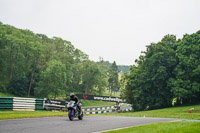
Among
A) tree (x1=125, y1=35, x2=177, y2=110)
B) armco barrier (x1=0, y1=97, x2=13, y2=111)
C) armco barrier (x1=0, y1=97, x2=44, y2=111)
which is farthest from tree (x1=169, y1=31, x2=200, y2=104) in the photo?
armco barrier (x1=0, y1=97, x2=13, y2=111)

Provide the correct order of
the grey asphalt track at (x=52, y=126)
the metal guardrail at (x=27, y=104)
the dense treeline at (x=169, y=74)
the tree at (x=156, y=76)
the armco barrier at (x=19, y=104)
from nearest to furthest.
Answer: the grey asphalt track at (x=52, y=126)
the armco barrier at (x=19, y=104)
the metal guardrail at (x=27, y=104)
the dense treeline at (x=169, y=74)
the tree at (x=156, y=76)

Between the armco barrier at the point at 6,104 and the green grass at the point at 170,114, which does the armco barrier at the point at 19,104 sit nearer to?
the armco barrier at the point at 6,104

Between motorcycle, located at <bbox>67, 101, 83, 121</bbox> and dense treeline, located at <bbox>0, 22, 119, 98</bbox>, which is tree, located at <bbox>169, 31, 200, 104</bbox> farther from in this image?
dense treeline, located at <bbox>0, 22, 119, 98</bbox>

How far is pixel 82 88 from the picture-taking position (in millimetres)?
93250

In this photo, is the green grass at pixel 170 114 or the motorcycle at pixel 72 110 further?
the green grass at pixel 170 114

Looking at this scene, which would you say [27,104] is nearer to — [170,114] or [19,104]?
[19,104]

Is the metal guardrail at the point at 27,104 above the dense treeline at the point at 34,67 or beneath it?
beneath

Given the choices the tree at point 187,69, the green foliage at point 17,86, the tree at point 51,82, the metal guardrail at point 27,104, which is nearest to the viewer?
the metal guardrail at point 27,104

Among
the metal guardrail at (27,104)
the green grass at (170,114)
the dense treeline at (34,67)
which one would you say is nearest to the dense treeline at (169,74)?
the green grass at (170,114)

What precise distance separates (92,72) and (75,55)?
11540 millimetres

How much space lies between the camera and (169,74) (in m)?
44.5

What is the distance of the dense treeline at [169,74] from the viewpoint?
39312mm

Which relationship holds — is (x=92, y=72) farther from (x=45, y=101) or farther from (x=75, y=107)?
(x=75, y=107)

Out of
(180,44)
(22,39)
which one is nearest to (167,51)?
(180,44)
